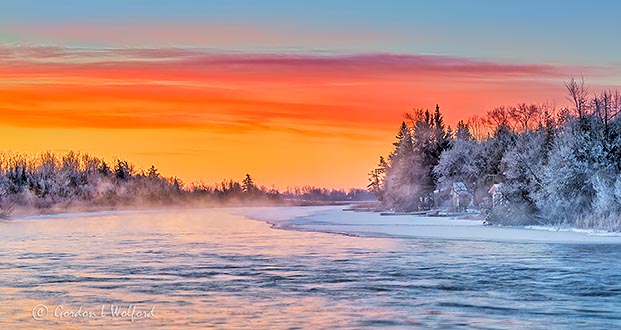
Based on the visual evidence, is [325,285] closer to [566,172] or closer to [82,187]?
[566,172]

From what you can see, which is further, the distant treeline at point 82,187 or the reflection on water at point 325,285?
the distant treeline at point 82,187

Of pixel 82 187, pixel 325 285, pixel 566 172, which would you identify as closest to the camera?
pixel 325 285

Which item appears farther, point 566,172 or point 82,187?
point 82,187

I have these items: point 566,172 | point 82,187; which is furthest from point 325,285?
point 82,187

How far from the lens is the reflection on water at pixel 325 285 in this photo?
18844 millimetres

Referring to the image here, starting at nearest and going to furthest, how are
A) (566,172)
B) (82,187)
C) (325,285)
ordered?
(325,285) < (566,172) < (82,187)

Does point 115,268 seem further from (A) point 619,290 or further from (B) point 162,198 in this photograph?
(B) point 162,198

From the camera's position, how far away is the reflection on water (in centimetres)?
1884

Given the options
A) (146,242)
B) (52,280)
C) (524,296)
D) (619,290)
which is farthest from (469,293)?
(146,242)

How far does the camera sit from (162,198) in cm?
18225

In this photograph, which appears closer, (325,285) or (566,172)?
(325,285)

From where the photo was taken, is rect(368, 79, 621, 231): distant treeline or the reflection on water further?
rect(368, 79, 621, 231): distant treeline

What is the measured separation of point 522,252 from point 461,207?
58545 mm

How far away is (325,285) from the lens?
81.3 ft
